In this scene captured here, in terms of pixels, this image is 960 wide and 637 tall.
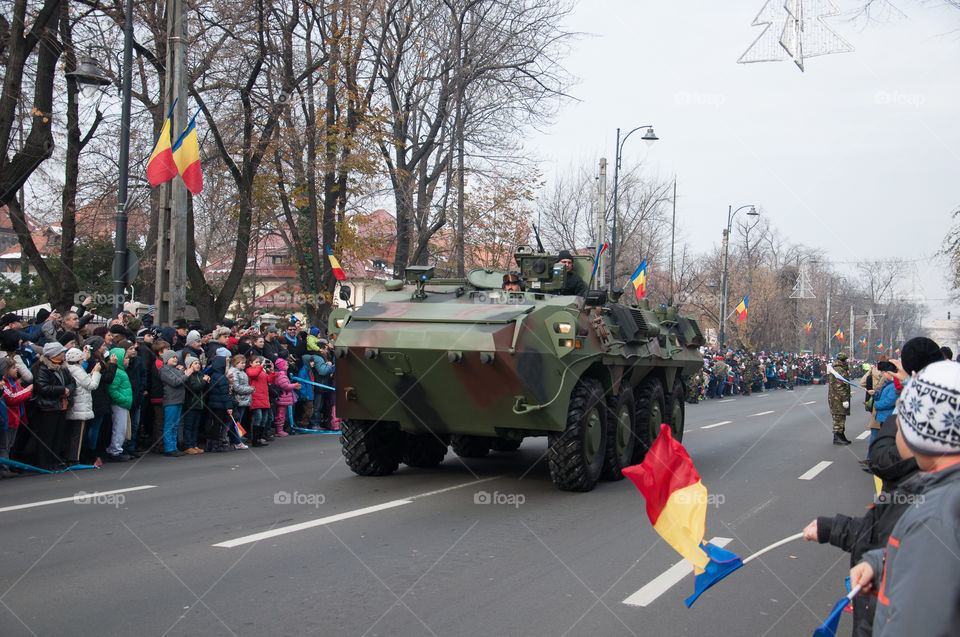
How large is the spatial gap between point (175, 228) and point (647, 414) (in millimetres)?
8736

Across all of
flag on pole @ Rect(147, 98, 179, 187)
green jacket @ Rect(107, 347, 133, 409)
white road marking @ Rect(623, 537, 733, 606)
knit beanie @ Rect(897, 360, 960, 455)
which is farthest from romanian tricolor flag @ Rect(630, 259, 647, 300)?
knit beanie @ Rect(897, 360, 960, 455)

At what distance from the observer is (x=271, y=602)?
5426mm

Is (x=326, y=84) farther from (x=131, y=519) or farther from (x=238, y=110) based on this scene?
(x=131, y=519)

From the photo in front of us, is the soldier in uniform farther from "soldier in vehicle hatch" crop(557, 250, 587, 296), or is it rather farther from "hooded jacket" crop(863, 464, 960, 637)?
"hooded jacket" crop(863, 464, 960, 637)

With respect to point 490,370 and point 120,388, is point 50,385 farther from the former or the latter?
point 490,370

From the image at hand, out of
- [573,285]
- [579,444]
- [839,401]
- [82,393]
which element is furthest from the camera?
[839,401]

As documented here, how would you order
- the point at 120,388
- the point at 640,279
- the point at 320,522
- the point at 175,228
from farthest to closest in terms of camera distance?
the point at 640,279 < the point at 175,228 < the point at 120,388 < the point at 320,522

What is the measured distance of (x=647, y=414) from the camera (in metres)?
11.5

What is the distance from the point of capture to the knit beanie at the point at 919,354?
19.6 ft

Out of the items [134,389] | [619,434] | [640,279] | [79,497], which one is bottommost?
[79,497]

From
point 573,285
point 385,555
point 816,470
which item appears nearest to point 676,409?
point 816,470

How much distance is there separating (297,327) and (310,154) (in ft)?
24.7

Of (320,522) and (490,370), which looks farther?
(490,370)

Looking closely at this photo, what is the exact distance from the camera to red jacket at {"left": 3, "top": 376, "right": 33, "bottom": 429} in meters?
10.2
